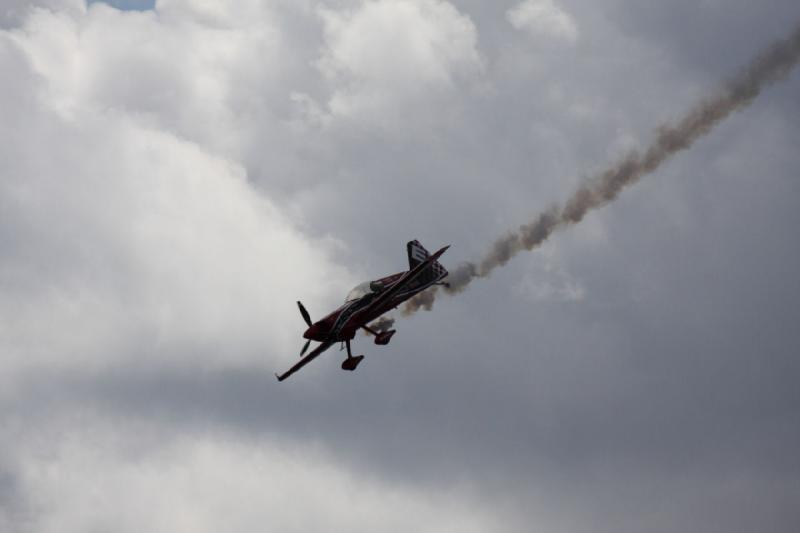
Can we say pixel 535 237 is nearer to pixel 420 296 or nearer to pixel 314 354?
pixel 420 296

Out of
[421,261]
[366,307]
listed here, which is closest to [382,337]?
[366,307]

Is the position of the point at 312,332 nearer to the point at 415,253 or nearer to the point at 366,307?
the point at 366,307

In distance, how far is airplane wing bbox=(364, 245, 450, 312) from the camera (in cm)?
10115

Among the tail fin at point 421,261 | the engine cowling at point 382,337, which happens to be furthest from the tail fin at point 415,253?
the engine cowling at point 382,337

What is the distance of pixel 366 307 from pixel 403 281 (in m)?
4.16

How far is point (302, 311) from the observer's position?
99625mm

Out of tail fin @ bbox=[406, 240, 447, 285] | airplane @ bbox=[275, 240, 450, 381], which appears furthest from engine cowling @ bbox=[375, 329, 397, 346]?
tail fin @ bbox=[406, 240, 447, 285]

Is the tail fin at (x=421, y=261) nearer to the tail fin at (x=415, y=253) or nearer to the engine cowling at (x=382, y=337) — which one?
Answer: the tail fin at (x=415, y=253)

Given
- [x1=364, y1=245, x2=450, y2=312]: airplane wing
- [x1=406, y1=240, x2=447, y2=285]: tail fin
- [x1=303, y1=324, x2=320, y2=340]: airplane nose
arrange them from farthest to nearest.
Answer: [x1=406, y1=240, x2=447, y2=285]: tail fin < [x1=364, y1=245, x2=450, y2=312]: airplane wing < [x1=303, y1=324, x2=320, y2=340]: airplane nose

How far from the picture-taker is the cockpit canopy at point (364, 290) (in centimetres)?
10094

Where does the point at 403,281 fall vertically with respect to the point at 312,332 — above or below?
above

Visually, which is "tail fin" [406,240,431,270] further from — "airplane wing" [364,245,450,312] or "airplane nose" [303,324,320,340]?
"airplane nose" [303,324,320,340]

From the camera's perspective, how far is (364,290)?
10150 cm

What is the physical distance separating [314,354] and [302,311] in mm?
9673
